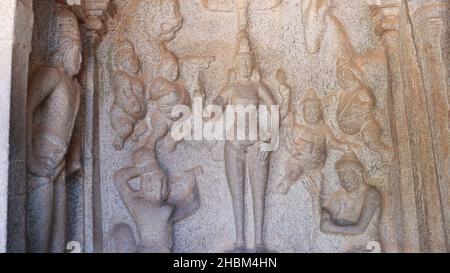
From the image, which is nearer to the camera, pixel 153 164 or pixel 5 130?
pixel 5 130

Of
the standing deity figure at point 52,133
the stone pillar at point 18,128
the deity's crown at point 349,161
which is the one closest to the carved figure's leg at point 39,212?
the standing deity figure at point 52,133

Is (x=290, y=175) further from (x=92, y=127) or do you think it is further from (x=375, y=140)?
(x=92, y=127)

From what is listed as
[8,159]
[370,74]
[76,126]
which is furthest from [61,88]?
[370,74]

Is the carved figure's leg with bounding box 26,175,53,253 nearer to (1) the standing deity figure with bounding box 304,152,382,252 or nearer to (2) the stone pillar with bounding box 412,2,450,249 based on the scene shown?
(1) the standing deity figure with bounding box 304,152,382,252

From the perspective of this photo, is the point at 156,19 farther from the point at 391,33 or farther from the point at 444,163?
the point at 444,163

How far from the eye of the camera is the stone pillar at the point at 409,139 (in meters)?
4.23

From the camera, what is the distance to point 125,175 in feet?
15.2

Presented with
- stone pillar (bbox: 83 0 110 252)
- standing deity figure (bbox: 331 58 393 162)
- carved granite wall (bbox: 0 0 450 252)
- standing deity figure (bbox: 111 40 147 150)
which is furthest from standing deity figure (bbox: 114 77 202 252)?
standing deity figure (bbox: 331 58 393 162)

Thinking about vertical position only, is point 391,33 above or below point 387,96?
above

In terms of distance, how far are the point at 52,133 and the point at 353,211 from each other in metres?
2.66

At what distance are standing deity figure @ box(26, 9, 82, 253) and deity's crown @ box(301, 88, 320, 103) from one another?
2066 mm

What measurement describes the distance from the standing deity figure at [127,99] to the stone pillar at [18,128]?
1.27m

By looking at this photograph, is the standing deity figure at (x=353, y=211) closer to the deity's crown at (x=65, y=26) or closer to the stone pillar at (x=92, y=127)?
the stone pillar at (x=92, y=127)

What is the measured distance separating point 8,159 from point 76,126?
4.39ft
